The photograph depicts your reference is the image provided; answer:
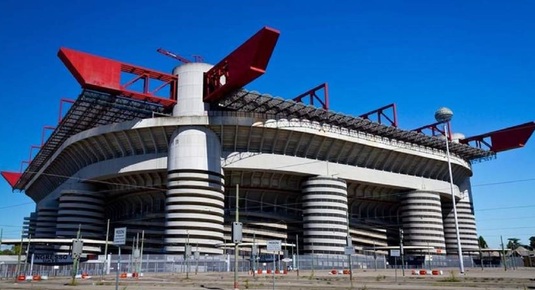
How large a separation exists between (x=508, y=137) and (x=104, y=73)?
7421 centimetres

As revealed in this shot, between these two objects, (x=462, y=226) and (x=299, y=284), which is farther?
(x=462, y=226)

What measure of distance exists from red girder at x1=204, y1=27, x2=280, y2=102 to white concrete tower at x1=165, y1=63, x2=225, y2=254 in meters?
3.14

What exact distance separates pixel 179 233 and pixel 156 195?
49.4 feet

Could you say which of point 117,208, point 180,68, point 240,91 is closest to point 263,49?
point 240,91

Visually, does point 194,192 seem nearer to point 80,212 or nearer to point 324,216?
point 324,216

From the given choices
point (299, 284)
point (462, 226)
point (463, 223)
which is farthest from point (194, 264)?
→ point (463, 223)

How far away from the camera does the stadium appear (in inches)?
2514

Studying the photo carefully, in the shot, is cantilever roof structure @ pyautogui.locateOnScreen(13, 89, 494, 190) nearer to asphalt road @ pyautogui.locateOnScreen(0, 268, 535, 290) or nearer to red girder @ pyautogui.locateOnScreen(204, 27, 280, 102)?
red girder @ pyautogui.locateOnScreen(204, 27, 280, 102)

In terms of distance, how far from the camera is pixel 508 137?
304ft

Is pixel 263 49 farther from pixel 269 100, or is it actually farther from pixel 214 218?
pixel 214 218

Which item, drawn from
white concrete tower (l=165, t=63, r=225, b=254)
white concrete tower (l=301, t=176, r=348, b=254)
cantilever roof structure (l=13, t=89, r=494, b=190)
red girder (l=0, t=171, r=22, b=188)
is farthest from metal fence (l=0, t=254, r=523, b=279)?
red girder (l=0, t=171, r=22, b=188)

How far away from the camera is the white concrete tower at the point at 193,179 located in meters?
63.6

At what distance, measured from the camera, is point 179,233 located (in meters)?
63.2

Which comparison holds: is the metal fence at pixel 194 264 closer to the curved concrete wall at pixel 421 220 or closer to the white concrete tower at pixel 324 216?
the white concrete tower at pixel 324 216
